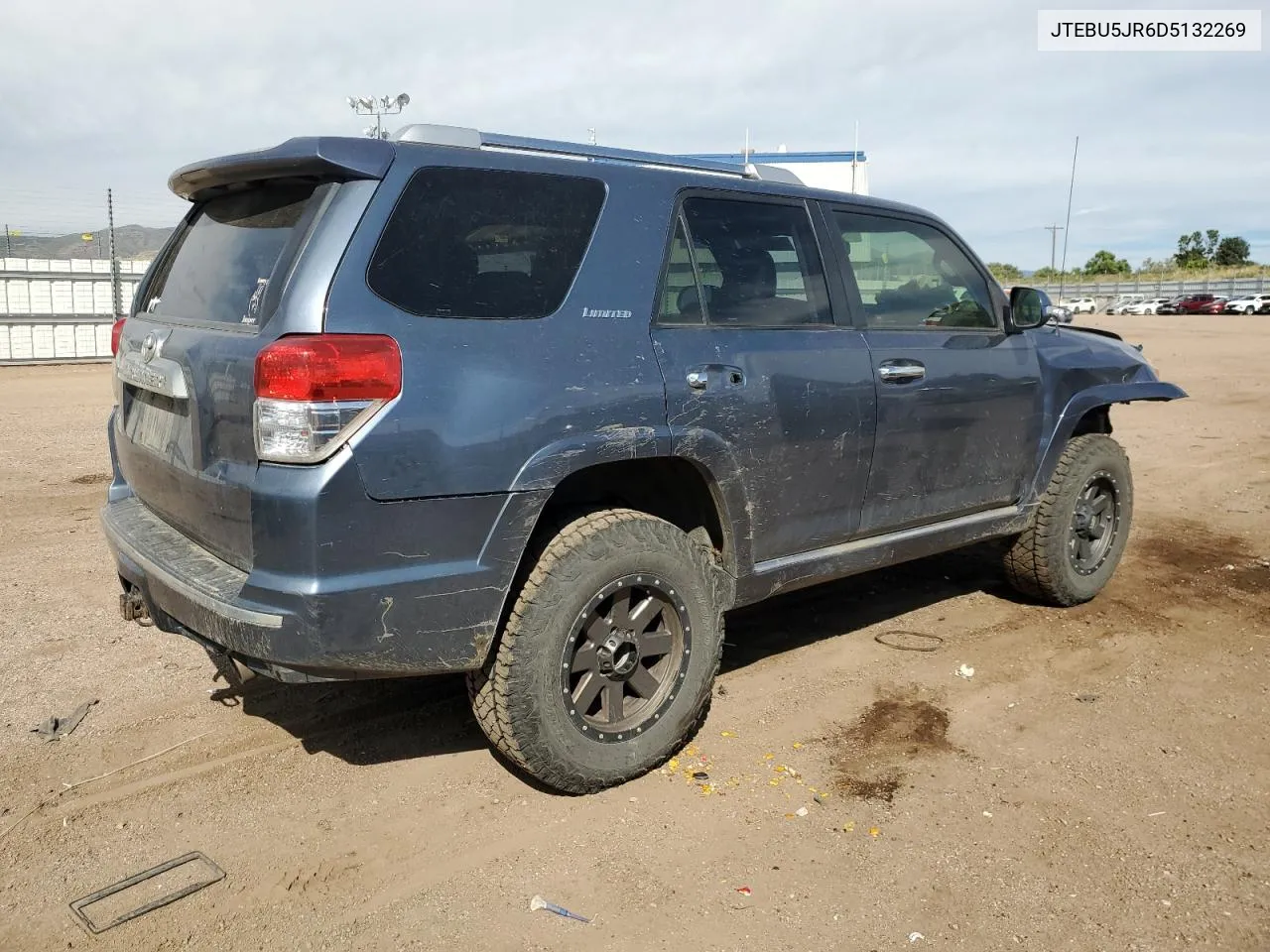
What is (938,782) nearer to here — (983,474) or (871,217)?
(983,474)

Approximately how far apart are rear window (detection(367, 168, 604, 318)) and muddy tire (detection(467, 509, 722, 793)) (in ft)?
2.42

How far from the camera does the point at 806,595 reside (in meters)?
5.53

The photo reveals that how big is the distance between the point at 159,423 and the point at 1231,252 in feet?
355

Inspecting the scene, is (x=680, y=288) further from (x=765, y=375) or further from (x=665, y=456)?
(x=665, y=456)

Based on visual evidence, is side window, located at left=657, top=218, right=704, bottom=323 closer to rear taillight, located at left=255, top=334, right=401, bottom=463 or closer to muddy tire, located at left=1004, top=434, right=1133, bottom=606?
rear taillight, located at left=255, top=334, right=401, bottom=463

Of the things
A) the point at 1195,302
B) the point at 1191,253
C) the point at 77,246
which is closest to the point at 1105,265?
the point at 1191,253

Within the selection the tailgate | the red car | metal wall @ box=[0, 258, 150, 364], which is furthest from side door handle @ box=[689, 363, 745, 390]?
the red car

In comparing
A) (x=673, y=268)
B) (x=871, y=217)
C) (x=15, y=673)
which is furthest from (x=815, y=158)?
(x=15, y=673)

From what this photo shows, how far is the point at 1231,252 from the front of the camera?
94.6 m

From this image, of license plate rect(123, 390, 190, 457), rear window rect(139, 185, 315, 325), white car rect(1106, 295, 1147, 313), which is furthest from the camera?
white car rect(1106, 295, 1147, 313)

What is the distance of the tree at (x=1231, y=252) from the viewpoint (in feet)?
307

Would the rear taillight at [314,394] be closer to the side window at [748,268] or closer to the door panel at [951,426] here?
the side window at [748,268]

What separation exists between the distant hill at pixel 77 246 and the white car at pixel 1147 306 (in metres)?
54.8

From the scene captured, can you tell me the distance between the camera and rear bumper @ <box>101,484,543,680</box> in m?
2.78
